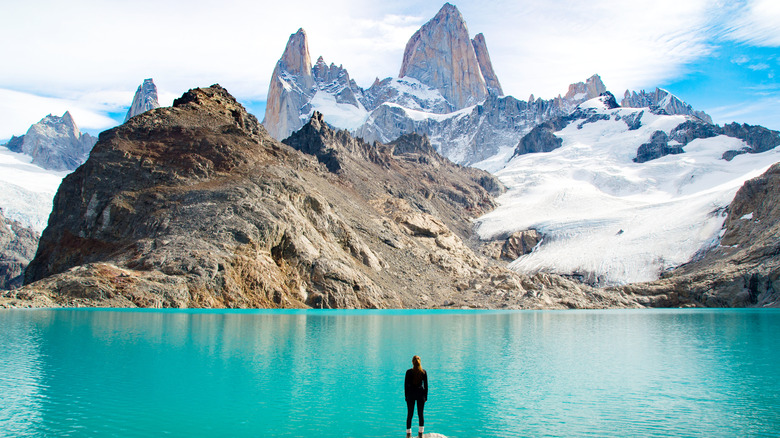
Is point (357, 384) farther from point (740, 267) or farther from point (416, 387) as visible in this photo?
point (740, 267)

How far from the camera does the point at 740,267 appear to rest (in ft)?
334

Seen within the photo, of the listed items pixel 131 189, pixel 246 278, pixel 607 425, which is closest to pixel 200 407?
pixel 607 425

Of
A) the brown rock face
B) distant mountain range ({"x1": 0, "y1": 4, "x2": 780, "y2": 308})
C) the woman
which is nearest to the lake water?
the woman

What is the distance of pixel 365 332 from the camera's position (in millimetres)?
41812

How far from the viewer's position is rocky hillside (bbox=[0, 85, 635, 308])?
64500mm

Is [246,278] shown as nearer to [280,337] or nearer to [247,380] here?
[280,337]

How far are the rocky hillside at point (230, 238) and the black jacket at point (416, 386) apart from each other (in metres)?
51.0

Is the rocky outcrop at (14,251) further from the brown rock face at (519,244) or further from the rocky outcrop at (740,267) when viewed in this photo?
the rocky outcrop at (740,267)

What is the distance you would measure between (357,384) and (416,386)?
7767mm

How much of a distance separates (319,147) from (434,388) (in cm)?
11905

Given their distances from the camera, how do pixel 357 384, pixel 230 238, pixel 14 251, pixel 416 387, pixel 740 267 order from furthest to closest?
pixel 14 251
pixel 740 267
pixel 230 238
pixel 357 384
pixel 416 387

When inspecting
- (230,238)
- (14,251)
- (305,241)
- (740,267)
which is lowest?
(14,251)

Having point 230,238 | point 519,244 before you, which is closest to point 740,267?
point 519,244

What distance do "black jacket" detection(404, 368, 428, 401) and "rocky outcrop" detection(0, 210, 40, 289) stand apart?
143 meters
